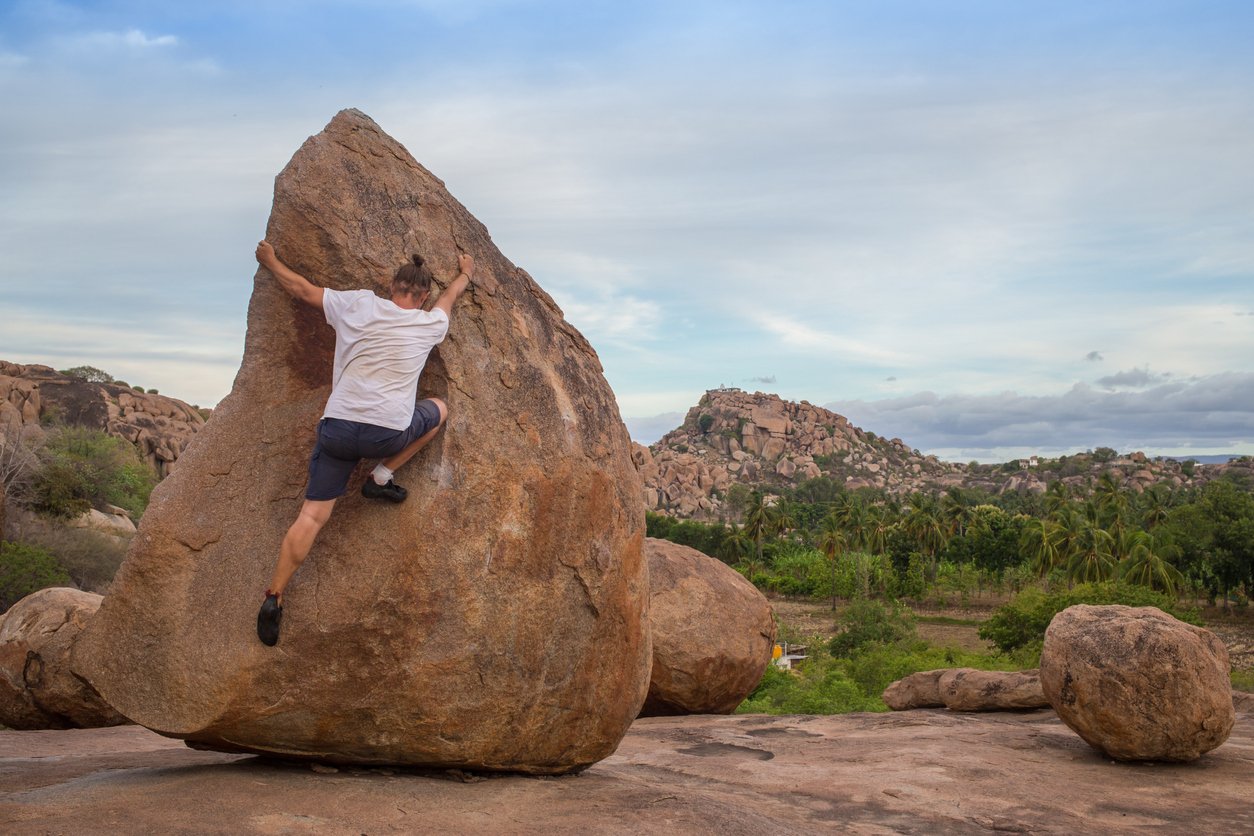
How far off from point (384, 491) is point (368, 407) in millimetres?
529

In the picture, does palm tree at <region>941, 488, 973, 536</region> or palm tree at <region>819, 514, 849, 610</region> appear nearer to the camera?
palm tree at <region>819, 514, 849, 610</region>

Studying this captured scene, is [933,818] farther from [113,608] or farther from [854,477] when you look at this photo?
[854,477]

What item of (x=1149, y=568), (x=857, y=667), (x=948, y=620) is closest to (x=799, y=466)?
(x=948, y=620)

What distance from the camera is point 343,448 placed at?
5949mm

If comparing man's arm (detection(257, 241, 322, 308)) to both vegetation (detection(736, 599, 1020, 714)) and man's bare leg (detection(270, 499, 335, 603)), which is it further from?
vegetation (detection(736, 599, 1020, 714))

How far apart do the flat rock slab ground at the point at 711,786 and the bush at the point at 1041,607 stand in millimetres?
18671

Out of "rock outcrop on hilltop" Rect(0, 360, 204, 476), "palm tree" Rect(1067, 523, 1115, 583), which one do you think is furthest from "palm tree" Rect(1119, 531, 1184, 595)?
"rock outcrop on hilltop" Rect(0, 360, 204, 476)

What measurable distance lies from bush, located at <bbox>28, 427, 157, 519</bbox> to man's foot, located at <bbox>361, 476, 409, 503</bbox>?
3251cm

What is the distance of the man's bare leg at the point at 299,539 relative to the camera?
5957 millimetres

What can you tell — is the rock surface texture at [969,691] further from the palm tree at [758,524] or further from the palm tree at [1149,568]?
the palm tree at [758,524]

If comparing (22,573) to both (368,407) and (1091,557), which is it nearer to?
(368,407)

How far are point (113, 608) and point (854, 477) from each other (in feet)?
571

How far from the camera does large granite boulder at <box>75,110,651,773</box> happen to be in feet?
20.1

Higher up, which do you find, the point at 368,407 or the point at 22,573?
the point at 368,407
